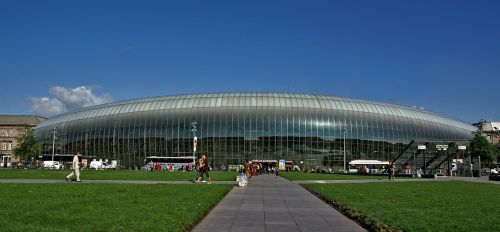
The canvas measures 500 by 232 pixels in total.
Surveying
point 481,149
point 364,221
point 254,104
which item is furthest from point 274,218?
point 254,104

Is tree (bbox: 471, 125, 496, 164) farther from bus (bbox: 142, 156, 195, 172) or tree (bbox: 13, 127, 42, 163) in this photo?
tree (bbox: 13, 127, 42, 163)

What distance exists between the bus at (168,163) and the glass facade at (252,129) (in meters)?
1.82

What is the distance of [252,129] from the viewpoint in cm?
11925

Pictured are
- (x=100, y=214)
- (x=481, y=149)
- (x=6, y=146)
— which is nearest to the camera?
(x=100, y=214)

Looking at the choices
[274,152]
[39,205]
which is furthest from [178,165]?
[39,205]

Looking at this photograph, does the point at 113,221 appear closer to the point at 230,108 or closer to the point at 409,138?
the point at 230,108

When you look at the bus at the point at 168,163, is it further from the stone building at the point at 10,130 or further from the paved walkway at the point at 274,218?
the paved walkway at the point at 274,218

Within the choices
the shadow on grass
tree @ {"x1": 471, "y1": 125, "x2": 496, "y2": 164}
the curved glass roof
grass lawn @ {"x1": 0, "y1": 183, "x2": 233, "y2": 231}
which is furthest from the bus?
the shadow on grass

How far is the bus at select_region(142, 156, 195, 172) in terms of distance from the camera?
366 feet

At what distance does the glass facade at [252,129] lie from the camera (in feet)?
392

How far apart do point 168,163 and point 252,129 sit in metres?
20.7

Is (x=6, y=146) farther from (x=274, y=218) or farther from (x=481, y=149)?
(x=274, y=218)

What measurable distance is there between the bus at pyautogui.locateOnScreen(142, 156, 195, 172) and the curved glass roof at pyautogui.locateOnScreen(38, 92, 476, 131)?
13.0 metres

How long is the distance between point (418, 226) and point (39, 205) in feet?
38.5
